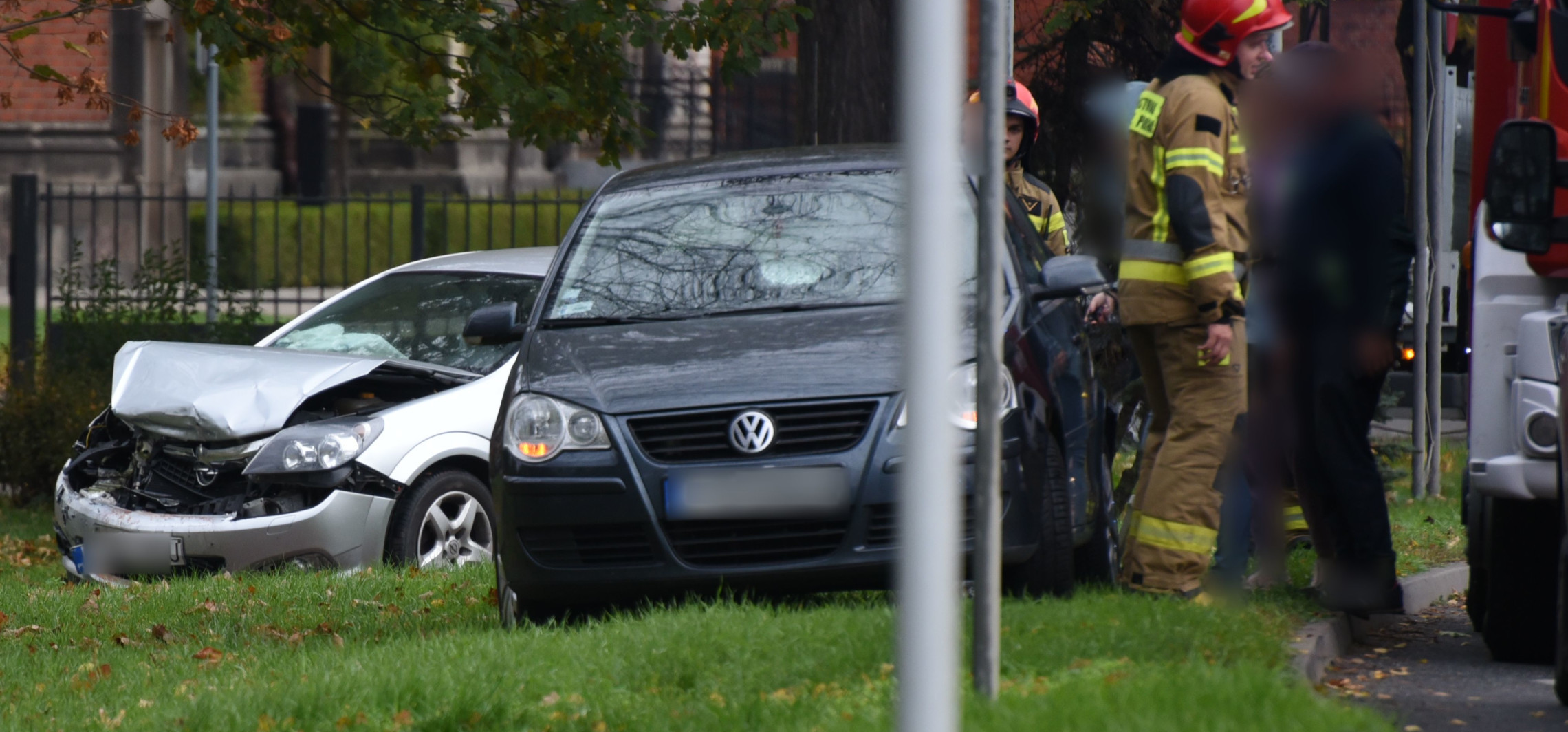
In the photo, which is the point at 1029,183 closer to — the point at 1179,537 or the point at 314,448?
the point at 1179,537

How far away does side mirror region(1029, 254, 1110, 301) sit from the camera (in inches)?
244

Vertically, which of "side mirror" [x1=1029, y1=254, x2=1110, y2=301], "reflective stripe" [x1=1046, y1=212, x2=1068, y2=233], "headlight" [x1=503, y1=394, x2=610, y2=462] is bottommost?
"headlight" [x1=503, y1=394, x2=610, y2=462]

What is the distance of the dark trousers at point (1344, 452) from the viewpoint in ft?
20.0

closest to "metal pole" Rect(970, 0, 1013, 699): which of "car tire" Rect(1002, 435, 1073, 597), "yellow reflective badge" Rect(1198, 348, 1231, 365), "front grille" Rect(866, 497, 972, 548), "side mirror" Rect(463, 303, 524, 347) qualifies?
"front grille" Rect(866, 497, 972, 548)

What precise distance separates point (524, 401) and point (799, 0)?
5.98 m

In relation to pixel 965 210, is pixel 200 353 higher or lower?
lower

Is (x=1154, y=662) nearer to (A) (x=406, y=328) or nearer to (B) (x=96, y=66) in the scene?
(A) (x=406, y=328)

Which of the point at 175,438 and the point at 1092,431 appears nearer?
the point at 1092,431

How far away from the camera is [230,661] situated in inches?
247

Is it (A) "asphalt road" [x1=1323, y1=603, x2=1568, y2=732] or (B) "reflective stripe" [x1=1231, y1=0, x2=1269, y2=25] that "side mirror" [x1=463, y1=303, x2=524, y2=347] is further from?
(A) "asphalt road" [x1=1323, y1=603, x2=1568, y2=732]

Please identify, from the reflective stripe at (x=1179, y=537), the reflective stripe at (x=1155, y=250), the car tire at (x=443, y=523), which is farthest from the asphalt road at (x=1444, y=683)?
the car tire at (x=443, y=523)

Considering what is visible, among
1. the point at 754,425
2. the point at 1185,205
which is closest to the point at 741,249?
the point at 754,425

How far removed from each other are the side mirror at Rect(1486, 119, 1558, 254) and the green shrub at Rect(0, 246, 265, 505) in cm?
875

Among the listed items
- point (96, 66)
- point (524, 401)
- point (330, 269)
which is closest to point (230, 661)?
point (524, 401)
